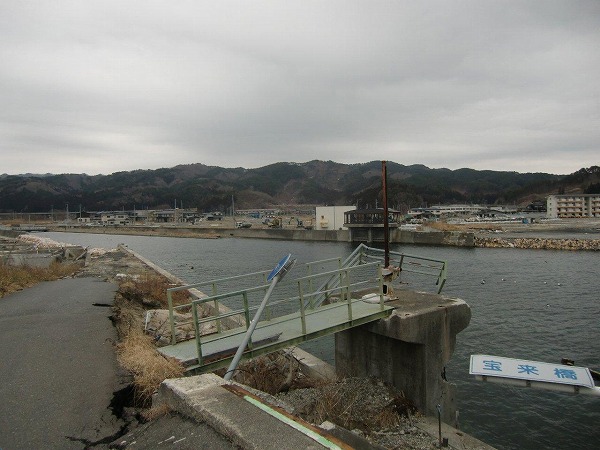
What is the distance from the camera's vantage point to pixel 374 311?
8664 millimetres

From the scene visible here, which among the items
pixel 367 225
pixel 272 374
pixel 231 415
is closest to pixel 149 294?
pixel 272 374

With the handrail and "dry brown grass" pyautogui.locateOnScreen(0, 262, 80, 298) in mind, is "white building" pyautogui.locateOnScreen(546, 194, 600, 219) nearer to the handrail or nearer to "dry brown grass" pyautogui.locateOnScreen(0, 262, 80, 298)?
the handrail

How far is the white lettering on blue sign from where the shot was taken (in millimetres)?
5574

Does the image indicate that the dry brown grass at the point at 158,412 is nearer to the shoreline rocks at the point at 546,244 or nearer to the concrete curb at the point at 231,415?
the concrete curb at the point at 231,415

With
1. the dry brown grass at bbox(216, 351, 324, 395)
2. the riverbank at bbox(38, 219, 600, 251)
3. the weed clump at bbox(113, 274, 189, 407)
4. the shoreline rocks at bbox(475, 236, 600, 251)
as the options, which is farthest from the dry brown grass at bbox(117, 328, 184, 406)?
the shoreline rocks at bbox(475, 236, 600, 251)

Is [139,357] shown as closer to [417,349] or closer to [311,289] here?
[311,289]

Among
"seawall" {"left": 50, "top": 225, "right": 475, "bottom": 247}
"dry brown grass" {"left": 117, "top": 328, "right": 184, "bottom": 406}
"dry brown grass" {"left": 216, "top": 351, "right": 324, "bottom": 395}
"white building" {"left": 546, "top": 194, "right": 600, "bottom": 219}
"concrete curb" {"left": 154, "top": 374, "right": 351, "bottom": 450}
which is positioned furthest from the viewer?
"white building" {"left": 546, "top": 194, "right": 600, "bottom": 219}

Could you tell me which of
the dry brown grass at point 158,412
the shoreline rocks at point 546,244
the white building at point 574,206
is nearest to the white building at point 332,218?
the shoreline rocks at point 546,244

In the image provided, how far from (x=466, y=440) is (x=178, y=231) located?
332ft

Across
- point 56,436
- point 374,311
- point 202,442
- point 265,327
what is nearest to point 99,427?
point 56,436

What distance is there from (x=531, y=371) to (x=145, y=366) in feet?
19.1

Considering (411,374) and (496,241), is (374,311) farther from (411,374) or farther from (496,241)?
(496,241)

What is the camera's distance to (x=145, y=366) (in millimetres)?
6434

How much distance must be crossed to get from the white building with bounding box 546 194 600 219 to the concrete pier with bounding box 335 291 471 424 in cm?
13140
